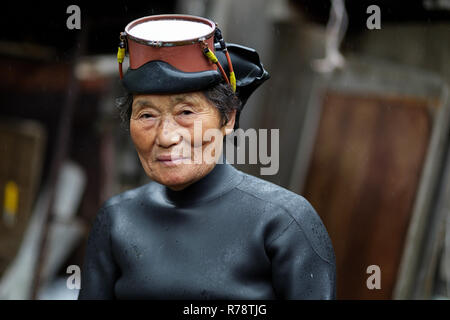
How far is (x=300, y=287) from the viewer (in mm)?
1983

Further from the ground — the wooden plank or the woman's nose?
the woman's nose

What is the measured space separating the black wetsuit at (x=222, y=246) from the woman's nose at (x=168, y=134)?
0.83 feet

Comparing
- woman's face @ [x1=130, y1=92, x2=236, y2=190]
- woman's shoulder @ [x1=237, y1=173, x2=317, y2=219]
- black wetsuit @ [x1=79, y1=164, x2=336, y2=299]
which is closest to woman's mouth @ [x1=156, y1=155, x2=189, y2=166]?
woman's face @ [x1=130, y1=92, x2=236, y2=190]

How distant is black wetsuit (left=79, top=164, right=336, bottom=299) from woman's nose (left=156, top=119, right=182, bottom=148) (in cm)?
25

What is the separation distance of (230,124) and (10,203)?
4203 mm

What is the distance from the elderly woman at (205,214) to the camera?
2.00 meters

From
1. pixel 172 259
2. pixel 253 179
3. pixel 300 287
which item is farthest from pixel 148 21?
pixel 300 287

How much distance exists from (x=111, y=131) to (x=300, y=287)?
4.35 metres

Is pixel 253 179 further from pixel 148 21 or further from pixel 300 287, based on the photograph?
pixel 148 21

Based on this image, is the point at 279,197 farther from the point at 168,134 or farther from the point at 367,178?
the point at 367,178

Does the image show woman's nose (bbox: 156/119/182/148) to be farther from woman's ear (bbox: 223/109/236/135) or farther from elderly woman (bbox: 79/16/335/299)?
woman's ear (bbox: 223/109/236/135)

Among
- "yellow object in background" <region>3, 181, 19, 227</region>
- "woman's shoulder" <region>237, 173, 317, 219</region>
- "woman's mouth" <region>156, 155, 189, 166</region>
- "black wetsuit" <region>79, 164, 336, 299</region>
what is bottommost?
"yellow object in background" <region>3, 181, 19, 227</region>

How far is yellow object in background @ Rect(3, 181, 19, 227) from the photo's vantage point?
18.7 feet

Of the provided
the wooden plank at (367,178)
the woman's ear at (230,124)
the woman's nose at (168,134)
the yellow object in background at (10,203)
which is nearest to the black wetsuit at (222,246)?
the woman's ear at (230,124)
